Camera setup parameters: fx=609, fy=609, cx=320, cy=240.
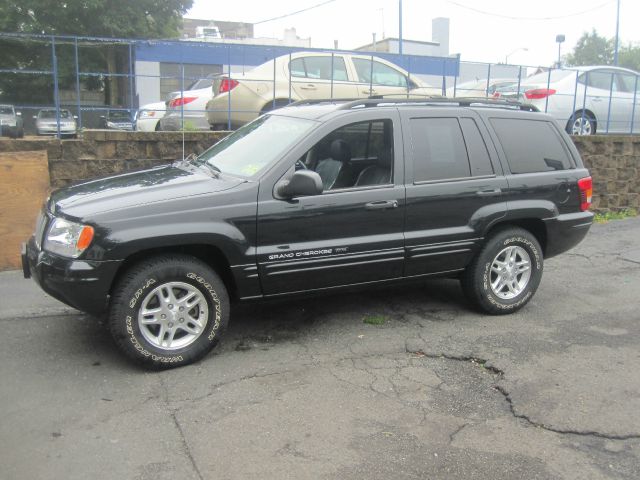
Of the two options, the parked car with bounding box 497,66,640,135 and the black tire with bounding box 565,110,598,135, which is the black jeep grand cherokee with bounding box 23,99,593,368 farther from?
the black tire with bounding box 565,110,598,135

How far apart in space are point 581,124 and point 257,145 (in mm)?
7950

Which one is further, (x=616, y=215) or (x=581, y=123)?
(x=581, y=123)

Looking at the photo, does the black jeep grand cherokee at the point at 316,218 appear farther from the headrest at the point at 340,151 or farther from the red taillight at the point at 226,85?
the red taillight at the point at 226,85

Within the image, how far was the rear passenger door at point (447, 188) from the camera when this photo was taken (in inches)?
190

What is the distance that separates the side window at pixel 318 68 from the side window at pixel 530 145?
4831 mm

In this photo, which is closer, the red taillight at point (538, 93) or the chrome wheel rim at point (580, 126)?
the red taillight at point (538, 93)

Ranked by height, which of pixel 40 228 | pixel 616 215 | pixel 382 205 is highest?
pixel 382 205

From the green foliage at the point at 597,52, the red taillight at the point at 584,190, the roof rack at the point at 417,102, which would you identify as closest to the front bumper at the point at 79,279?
the roof rack at the point at 417,102

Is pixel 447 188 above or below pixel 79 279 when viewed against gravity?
above

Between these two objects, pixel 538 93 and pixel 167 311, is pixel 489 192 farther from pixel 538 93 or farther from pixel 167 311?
pixel 538 93

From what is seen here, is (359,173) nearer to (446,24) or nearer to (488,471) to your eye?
(488,471)

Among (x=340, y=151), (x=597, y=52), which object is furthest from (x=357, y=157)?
(x=597, y=52)

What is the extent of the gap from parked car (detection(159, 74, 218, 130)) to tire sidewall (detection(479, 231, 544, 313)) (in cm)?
446

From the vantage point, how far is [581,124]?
1078cm
